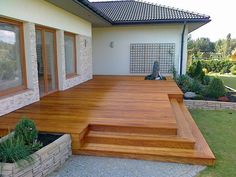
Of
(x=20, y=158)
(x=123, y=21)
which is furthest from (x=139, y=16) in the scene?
(x=20, y=158)

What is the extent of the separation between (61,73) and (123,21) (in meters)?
5.82

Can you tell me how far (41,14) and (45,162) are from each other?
4.72 meters

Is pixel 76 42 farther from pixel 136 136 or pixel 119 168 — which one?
pixel 119 168

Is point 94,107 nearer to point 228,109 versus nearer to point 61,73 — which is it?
point 61,73

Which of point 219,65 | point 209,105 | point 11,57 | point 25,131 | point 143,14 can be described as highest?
point 143,14

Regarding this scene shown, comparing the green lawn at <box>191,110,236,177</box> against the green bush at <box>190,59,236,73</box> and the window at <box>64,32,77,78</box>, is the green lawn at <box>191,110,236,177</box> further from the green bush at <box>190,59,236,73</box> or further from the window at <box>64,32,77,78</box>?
the green bush at <box>190,59,236,73</box>

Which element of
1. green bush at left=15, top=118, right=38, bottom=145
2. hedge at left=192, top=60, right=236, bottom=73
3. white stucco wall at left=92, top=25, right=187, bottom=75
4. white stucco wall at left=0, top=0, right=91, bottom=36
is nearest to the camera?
green bush at left=15, top=118, right=38, bottom=145

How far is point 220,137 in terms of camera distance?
5430mm

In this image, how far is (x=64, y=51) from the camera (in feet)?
28.0

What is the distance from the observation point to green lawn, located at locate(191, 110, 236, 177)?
12.2 ft

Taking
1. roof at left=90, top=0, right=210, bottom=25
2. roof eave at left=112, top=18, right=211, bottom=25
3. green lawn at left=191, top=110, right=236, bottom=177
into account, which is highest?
roof at left=90, top=0, right=210, bottom=25

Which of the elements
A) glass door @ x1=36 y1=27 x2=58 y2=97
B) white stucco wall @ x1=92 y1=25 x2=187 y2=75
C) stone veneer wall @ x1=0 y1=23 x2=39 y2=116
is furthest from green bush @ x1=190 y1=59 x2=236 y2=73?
stone veneer wall @ x1=0 y1=23 x2=39 y2=116

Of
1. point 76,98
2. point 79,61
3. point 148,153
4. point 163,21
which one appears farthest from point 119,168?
point 163,21

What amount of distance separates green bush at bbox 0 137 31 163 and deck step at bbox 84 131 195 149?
4.55ft
